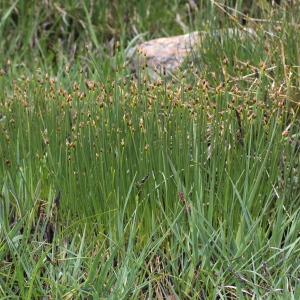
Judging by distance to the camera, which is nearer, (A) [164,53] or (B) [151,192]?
(B) [151,192]

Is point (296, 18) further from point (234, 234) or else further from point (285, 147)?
point (234, 234)

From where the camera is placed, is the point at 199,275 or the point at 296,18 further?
the point at 296,18

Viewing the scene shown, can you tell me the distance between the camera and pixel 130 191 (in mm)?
3010

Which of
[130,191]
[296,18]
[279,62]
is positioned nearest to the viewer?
[130,191]

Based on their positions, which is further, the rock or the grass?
the rock

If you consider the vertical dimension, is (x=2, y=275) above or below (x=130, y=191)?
below

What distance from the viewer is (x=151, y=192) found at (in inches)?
120

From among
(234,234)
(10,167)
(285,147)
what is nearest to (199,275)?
(234,234)

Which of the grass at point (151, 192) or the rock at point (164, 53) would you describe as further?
the rock at point (164, 53)

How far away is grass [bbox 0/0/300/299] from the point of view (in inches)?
110

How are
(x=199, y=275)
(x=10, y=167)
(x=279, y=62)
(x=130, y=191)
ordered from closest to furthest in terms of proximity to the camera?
1. (x=199, y=275)
2. (x=130, y=191)
3. (x=10, y=167)
4. (x=279, y=62)

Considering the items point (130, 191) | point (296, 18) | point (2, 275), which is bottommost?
point (2, 275)

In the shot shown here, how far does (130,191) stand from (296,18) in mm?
1440

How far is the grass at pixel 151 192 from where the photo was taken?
279cm
